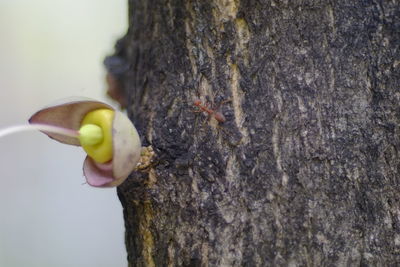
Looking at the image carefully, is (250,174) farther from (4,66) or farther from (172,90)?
(4,66)

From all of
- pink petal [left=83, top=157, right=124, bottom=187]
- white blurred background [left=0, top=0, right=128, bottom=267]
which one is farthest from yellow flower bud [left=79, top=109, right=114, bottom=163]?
white blurred background [left=0, top=0, right=128, bottom=267]

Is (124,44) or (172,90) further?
(124,44)

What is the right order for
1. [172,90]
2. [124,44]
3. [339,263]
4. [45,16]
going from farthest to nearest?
1. [45,16]
2. [124,44]
3. [172,90]
4. [339,263]

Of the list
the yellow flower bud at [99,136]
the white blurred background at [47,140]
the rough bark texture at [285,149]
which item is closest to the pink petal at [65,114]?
the yellow flower bud at [99,136]

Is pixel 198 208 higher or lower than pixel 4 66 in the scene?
lower

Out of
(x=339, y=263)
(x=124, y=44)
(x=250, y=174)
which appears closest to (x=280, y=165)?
(x=250, y=174)

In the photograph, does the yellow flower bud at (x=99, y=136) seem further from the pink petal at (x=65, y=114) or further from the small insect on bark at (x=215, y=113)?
the small insect on bark at (x=215, y=113)

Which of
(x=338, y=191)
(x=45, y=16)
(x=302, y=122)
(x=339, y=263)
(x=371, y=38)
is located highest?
(x=45, y=16)
